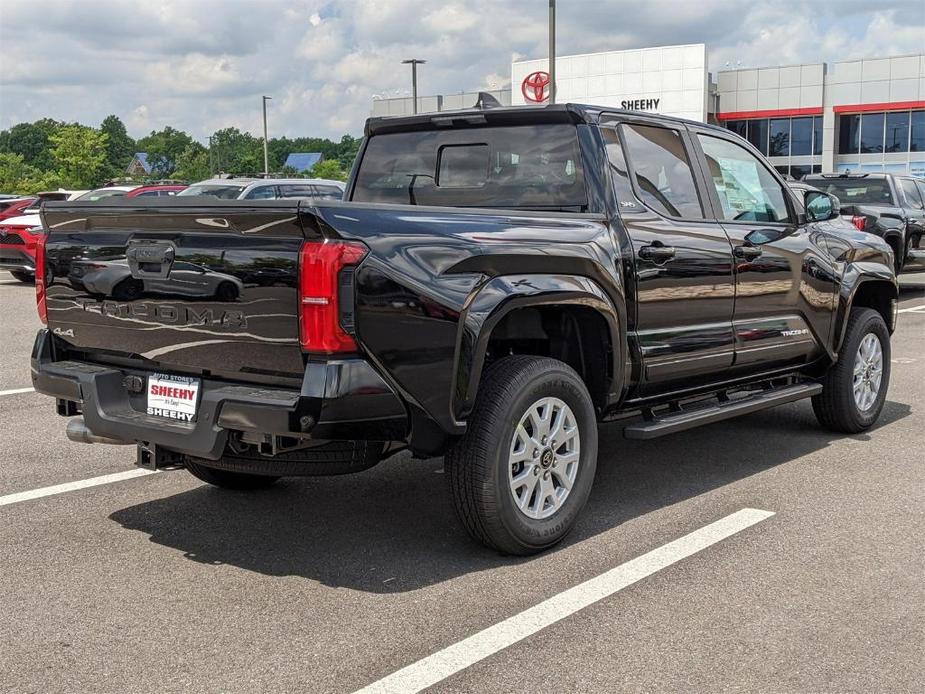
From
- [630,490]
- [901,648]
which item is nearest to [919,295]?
[630,490]

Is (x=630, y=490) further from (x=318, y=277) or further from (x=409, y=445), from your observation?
(x=318, y=277)

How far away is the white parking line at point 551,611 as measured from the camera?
3.38 metres

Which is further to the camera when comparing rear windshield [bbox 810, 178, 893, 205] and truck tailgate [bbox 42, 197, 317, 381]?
rear windshield [bbox 810, 178, 893, 205]

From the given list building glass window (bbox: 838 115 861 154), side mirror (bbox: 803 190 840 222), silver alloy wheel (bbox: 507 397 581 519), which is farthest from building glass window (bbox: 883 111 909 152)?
silver alloy wheel (bbox: 507 397 581 519)

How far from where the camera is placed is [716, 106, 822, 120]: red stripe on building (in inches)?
2072

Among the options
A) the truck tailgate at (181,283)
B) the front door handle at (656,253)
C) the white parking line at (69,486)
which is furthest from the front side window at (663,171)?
the white parking line at (69,486)

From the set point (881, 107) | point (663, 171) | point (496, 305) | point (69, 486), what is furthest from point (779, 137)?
point (496, 305)

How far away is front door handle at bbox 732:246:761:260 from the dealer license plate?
2977mm

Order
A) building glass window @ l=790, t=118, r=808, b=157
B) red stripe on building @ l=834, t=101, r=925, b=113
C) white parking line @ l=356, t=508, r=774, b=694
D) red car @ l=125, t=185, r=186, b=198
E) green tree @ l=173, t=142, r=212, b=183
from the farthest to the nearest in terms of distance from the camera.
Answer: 1. green tree @ l=173, t=142, r=212, b=183
2. building glass window @ l=790, t=118, r=808, b=157
3. red stripe on building @ l=834, t=101, r=925, b=113
4. red car @ l=125, t=185, r=186, b=198
5. white parking line @ l=356, t=508, r=774, b=694

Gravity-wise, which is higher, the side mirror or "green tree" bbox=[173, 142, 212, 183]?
"green tree" bbox=[173, 142, 212, 183]

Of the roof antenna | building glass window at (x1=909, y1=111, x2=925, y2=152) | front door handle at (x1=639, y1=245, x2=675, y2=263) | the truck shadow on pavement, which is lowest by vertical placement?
the truck shadow on pavement

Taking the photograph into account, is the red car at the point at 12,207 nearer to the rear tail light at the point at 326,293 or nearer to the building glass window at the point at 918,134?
the rear tail light at the point at 326,293

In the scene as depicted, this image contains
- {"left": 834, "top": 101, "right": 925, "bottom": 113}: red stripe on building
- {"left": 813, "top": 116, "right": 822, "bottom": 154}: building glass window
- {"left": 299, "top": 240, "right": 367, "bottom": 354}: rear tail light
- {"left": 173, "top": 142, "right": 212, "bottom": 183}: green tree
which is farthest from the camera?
{"left": 173, "top": 142, "right": 212, "bottom": 183}: green tree

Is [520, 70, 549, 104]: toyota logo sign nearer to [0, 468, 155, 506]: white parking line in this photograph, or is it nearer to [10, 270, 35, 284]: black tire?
[10, 270, 35, 284]: black tire
